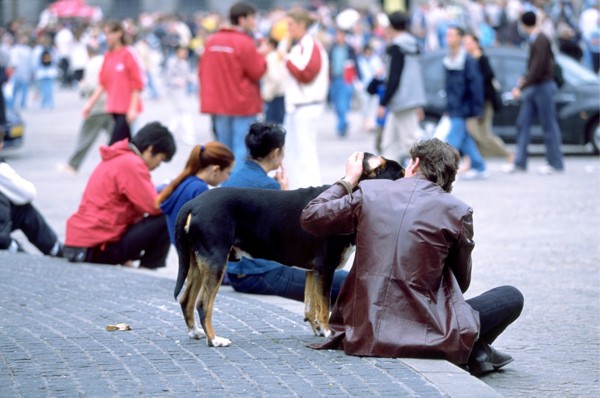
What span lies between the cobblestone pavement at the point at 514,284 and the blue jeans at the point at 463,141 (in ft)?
0.85

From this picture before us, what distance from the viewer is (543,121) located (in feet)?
56.4

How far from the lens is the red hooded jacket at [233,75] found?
14617mm

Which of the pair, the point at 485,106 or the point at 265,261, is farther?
the point at 485,106

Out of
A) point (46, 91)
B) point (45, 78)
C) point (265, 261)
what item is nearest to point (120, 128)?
point (265, 261)

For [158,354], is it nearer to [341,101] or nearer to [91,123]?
[91,123]

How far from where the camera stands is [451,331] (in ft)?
20.8

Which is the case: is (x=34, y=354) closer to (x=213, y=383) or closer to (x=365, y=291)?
(x=213, y=383)

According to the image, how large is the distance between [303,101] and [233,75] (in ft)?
3.12

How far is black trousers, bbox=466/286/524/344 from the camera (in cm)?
692

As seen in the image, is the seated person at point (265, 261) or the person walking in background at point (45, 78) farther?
the person walking in background at point (45, 78)

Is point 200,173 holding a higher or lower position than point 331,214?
lower

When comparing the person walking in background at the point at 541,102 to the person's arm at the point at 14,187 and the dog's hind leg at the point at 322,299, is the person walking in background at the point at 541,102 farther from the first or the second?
the dog's hind leg at the point at 322,299

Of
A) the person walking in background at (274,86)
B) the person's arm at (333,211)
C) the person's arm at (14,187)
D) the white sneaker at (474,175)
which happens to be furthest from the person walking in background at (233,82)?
the person's arm at (333,211)

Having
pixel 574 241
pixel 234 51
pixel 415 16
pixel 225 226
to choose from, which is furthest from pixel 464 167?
pixel 415 16
